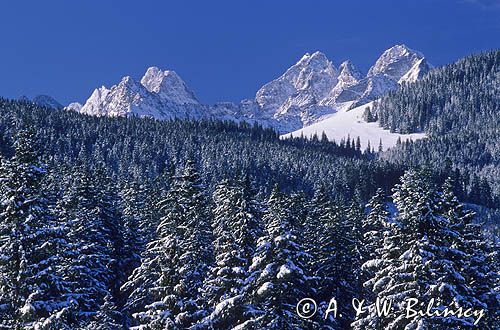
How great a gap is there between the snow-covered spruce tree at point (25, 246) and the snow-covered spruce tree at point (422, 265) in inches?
690

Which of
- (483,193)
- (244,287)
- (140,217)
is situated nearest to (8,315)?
(244,287)

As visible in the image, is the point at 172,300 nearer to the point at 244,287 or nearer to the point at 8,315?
the point at 244,287

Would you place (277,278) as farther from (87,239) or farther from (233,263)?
(87,239)

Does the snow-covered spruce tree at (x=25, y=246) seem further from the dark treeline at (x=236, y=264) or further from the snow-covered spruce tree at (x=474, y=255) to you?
the snow-covered spruce tree at (x=474, y=255)

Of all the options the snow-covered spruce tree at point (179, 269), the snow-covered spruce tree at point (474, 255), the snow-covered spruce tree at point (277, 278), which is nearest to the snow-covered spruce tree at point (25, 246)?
the snow-covered spruce tree at point (179, 269)

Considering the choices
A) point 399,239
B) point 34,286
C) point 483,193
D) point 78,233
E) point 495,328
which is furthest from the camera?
point 483,193

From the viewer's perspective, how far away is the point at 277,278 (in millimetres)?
32031

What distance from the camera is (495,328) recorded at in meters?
38.7

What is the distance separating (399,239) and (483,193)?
176 metres

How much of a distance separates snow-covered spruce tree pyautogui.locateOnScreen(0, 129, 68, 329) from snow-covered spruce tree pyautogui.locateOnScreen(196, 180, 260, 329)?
379 inches

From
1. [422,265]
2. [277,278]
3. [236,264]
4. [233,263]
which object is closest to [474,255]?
[422,265]

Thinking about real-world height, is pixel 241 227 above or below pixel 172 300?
above

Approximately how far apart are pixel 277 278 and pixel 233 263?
15.2 ft

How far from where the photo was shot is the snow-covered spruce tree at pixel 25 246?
28.6 m
